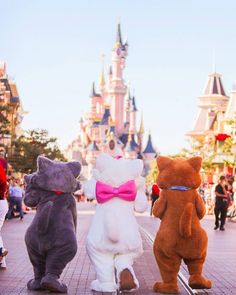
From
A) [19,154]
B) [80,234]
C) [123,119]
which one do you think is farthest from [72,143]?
[80,234]

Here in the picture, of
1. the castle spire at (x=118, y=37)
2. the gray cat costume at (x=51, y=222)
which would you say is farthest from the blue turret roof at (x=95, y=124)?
the gray cat costume at (x=51, y=222)

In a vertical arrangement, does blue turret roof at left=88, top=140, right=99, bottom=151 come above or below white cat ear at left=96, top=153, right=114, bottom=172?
below

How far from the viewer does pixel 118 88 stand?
153 metres

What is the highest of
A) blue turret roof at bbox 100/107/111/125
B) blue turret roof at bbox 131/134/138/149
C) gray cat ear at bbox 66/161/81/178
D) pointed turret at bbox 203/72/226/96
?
pointed turret at bbox 203/72/226/96

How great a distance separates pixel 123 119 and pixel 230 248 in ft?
468

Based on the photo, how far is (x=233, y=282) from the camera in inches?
417

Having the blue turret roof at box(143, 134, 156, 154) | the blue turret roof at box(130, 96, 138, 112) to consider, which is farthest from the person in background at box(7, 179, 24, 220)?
the blue turret roof at box(130, 96, 138, 112)

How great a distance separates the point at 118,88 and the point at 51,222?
144 metres

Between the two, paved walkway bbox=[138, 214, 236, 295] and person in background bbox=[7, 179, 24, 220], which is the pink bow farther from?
person in background bbox=[7, 179, 24, 220]

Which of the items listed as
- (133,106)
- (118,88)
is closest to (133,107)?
(133,106)

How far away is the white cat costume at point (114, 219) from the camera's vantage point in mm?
9312

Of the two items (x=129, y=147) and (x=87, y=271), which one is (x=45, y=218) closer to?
(x=87, y=271)

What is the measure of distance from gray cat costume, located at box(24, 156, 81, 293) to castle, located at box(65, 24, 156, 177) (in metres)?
132

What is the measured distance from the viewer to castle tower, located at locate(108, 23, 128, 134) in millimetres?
153500
